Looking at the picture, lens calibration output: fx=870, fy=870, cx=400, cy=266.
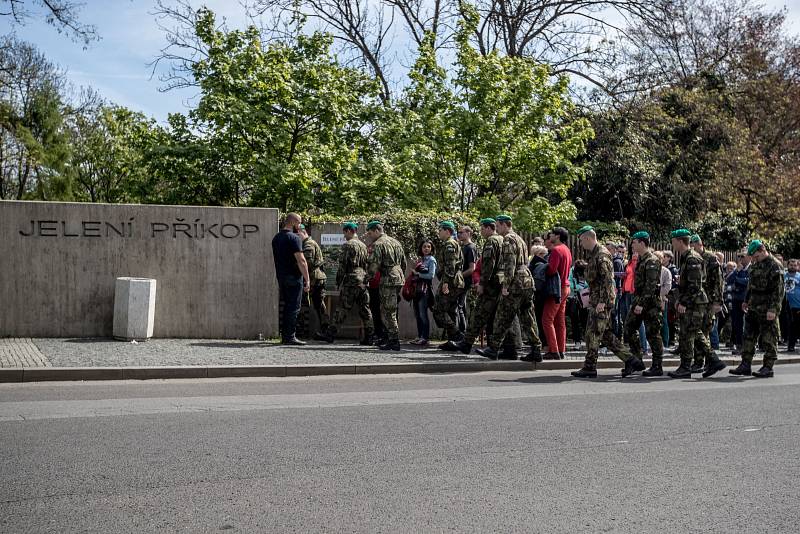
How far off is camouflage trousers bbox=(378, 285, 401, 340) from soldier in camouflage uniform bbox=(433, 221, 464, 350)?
0.81m

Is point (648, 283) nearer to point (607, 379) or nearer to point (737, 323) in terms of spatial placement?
point (607, 379)

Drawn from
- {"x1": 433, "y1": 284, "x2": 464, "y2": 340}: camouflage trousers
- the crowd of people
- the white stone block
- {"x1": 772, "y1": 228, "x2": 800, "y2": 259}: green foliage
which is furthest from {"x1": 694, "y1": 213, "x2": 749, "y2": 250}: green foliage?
the white stone block

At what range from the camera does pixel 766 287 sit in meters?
12.7

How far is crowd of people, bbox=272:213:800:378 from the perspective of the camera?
11.9m

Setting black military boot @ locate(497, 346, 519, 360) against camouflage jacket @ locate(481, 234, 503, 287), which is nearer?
camouflage jacket @ locate(481, 234, 503, 287)

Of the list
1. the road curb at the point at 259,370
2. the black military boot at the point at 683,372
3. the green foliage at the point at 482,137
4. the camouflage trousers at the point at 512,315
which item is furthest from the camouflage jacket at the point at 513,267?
the green foliage at the point at 482,137

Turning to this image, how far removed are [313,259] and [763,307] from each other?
699 centimetres

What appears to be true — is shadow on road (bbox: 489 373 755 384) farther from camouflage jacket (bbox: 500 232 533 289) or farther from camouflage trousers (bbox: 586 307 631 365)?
camouflage jacket (bbox: 500 232 533 289)

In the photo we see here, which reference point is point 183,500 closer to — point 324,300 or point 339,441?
point 339,441

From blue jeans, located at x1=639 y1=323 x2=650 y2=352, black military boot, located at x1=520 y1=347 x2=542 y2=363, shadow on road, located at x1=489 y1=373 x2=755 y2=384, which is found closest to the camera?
shadow on road, located at x1=489 y1=373 x2=755 y2=384

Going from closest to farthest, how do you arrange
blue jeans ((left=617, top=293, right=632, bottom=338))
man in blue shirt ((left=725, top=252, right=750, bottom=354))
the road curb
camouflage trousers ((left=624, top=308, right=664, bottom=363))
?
the road curb
camouflage trousers ((left=624, top=308, right=664, bottom=363))
blue jeans ((left=617, top=293, right=632, bottom=338))
man in blue shirt ((left=725, top=252, right=750, bottom=354))

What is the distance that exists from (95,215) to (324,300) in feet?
13.1

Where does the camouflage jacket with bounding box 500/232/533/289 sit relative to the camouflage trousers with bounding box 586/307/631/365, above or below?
above

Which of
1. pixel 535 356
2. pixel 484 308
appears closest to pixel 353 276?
pixel 484 308
